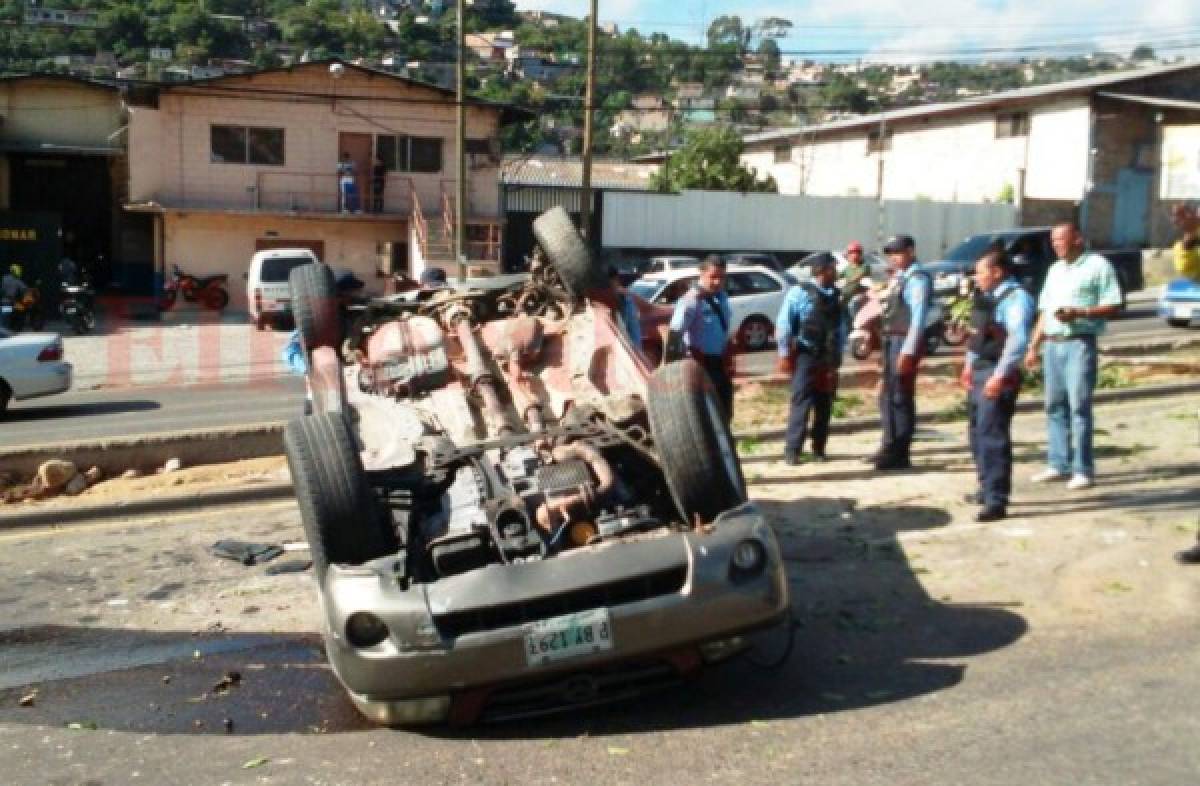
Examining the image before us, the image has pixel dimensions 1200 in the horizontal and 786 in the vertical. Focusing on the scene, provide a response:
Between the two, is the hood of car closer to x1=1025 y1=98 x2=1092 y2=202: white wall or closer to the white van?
the white van

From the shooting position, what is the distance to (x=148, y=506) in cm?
925

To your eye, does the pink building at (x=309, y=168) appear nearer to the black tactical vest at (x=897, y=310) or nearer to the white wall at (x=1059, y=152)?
the white wall at (x=1059, y=152)

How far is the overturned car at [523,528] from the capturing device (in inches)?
186

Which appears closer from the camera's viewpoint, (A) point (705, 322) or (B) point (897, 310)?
(A) point (705, 322)

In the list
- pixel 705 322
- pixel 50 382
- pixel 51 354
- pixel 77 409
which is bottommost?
pixel 77 409

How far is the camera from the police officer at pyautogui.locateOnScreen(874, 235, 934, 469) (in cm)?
899

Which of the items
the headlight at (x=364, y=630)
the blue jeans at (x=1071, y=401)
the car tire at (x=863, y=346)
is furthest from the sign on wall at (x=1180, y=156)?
the headlight at (x=364, y=630)

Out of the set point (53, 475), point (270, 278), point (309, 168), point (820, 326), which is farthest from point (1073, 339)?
point (309, 168)

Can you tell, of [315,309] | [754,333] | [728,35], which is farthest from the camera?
[728,35]

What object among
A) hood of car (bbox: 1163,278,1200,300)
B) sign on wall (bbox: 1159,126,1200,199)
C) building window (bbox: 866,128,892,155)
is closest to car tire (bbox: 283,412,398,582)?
hood of car (bbox: 1163,278,1200,300)

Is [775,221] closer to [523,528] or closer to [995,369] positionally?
[995,369]

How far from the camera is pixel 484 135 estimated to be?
38.0m

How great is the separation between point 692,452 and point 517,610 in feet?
3.74

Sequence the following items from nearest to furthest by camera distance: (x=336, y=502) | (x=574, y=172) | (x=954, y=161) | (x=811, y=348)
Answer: (x=336, y=502)
(x=811, y=348)
(x=954, y=161)
(x=574, y=172)
